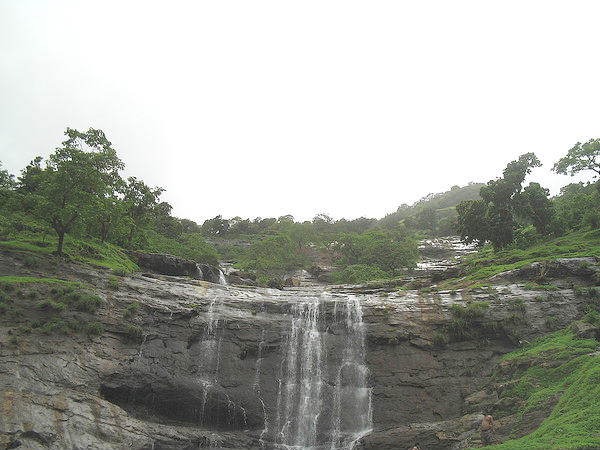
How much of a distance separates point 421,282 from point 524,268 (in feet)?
28.9

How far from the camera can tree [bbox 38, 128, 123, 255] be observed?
25516 mm

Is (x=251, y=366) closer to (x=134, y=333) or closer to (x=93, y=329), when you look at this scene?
(x=134, y=333)

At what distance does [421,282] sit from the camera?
35.3m

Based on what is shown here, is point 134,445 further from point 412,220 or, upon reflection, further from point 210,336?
point 412,220

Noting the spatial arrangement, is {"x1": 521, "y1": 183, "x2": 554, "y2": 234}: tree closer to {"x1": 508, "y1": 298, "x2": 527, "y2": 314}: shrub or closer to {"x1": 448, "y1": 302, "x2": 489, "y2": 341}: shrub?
{"x1": 508, "y1": 298, "x2": 527, "y2": 314}: shrub

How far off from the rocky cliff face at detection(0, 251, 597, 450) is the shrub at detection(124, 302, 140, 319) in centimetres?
26

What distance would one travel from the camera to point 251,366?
25422 millimetres

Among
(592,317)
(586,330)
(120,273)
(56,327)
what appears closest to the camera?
(586,330)

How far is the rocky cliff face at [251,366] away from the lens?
19062mm

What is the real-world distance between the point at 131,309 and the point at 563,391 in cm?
→ 2398

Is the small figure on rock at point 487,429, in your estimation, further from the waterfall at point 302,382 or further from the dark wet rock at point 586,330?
the waterfall at point 302,382

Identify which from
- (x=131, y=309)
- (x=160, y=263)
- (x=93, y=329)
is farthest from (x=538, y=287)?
(x=160, y=263)

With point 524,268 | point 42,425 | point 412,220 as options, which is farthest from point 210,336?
point 412,220

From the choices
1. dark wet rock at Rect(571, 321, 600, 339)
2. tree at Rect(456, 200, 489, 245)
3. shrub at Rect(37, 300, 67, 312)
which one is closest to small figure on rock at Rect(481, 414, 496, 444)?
dark wet rock at Rect(571, 321, 600, 339)
